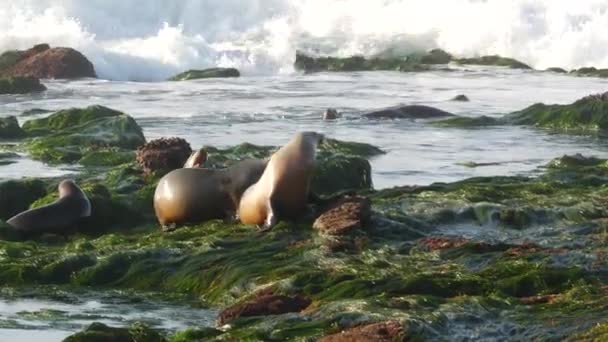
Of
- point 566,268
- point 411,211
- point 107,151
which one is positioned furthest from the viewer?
point 107,151

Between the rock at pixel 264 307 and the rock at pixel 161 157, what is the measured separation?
4.20 meters

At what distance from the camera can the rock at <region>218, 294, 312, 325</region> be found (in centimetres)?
603

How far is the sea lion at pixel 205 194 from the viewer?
8.92 meters

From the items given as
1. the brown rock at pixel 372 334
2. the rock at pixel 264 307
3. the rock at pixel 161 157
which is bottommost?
the rock at pixel 264 307

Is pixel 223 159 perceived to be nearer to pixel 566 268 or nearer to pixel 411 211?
pixel 411 211

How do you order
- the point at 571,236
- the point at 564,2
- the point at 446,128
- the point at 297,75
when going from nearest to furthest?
the point at 571,236
the point at 446,128
the point at 297,75
the point at 564,2

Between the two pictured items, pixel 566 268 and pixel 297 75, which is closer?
pixel 566 268

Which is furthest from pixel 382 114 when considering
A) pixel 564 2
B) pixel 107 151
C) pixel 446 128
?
pixel 564 2

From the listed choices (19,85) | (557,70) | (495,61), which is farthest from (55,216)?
(495,61)

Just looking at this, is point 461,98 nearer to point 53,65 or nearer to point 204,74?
point 204,74

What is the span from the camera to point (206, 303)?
7.11 meters

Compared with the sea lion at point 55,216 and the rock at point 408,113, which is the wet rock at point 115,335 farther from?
the rock at point 408,113

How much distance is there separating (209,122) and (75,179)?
22.3 feet

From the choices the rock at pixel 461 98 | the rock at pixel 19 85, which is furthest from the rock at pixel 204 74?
the rock at pixel 461 98
